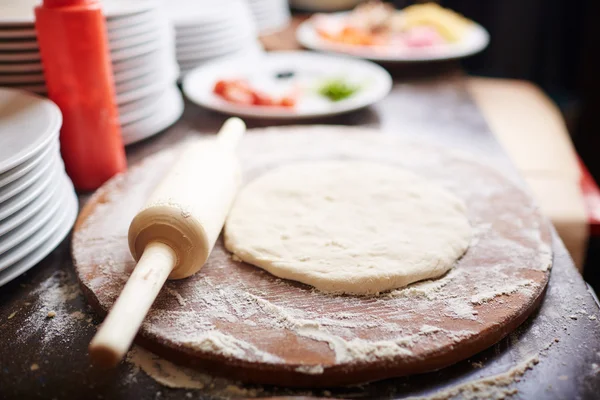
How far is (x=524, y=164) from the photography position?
2.10 m

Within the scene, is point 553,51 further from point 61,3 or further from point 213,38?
point 61,3

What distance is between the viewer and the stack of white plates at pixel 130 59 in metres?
1.31

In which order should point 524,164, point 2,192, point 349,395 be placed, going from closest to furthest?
point 349,395 < point 2,192 < point 524,164

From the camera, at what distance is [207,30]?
204cm

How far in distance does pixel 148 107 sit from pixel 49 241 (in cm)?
60

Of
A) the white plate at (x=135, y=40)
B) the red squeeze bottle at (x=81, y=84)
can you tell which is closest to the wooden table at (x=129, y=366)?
the red squeeze bottle at (x=81, y=84)

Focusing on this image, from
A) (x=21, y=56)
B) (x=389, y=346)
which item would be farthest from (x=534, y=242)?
(x=21, y=56)

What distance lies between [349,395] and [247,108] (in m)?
1.13

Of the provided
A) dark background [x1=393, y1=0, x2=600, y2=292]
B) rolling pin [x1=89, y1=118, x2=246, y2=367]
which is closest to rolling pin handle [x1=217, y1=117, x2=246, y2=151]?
rolling pin [x1=89, y1=118, x2=246, y2=367]

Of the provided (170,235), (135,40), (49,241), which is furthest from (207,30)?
(170,235)

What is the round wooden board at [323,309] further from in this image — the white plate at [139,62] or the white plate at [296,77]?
the white plate at [296,77]

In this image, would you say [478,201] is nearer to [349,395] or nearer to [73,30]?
[349,395]

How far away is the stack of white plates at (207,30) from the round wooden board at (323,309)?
937mm

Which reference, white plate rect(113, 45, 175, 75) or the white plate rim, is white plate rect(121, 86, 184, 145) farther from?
the white plate rim
